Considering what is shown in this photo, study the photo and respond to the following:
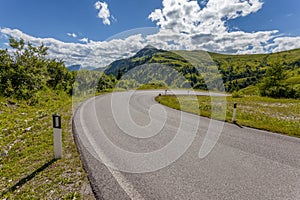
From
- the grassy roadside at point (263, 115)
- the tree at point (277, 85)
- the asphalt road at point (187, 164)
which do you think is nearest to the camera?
the asphalt road at point (187, 164)

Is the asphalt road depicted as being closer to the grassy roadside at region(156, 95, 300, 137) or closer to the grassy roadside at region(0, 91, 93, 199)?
the grassy roadside at region(0, 91, 93, 199)

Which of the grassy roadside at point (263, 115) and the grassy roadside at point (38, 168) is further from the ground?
the grassy roadside at point (263, 115)

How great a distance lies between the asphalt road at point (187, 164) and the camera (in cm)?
294

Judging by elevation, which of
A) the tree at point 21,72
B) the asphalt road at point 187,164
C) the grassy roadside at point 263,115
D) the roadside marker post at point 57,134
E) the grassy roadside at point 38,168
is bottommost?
the grassy roadside at point 38,168

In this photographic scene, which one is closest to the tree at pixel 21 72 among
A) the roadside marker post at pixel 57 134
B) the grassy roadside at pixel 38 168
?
the grassy roadside at pixel 38 168

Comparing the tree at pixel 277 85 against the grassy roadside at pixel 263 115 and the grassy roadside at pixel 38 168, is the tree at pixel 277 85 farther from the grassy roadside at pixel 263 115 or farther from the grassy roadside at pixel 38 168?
the grassy roadside at pixel 38 168

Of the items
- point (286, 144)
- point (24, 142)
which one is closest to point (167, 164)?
point (286, 144)

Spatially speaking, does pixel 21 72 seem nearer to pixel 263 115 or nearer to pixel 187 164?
pixel 187 164

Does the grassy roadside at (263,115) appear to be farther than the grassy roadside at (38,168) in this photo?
Yes

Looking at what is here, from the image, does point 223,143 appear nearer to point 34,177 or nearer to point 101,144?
point 101,144

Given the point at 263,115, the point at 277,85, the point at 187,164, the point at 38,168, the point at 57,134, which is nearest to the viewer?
the point at 38,168

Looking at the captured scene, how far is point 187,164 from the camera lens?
3.93 m

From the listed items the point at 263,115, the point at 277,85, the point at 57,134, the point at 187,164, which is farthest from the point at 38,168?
the point at 277,85

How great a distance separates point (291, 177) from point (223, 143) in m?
2.06
